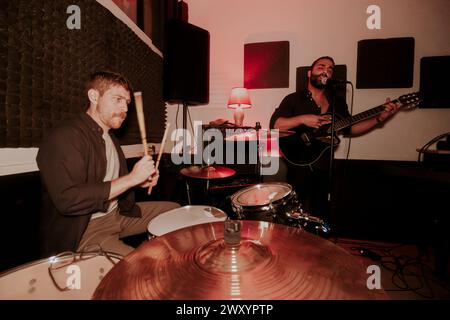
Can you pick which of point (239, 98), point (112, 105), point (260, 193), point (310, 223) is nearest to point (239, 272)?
point (310, 223)

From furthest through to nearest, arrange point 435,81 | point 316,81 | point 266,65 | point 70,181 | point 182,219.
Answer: point 266,65
point 435,81
point 316,81
point 182,219
point 70,181

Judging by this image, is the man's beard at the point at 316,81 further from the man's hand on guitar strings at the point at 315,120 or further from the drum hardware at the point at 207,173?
the drum hardware at the point at 207,173

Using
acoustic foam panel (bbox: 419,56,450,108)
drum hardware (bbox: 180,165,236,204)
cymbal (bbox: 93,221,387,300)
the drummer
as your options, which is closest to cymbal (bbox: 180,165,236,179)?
drum hardware (bbox: 180,165,236,204)

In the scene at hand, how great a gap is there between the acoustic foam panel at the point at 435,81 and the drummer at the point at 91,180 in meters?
3.44

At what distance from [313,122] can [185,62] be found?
5.68 feet

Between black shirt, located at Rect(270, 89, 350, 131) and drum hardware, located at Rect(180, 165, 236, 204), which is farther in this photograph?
black shirt, located at Rect(270, 89, 350, 131)

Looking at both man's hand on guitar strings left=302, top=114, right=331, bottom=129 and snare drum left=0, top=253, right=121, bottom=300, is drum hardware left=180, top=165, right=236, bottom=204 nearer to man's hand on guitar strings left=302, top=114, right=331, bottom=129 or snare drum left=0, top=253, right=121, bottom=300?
man's hand on guitar strings left=302, top=114, right=331, bottom=129

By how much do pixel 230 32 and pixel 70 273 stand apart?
11.6 ft

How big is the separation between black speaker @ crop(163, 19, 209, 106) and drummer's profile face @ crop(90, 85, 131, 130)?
1.42m

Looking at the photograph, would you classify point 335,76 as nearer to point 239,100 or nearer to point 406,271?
point 239,100

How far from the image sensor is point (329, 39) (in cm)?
315

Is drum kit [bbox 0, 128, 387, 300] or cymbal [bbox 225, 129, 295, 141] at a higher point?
cymbal [bbox 225, 129, 295, 141]

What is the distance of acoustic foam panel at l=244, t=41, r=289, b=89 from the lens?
3.31 meters

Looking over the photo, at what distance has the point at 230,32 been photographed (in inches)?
136
